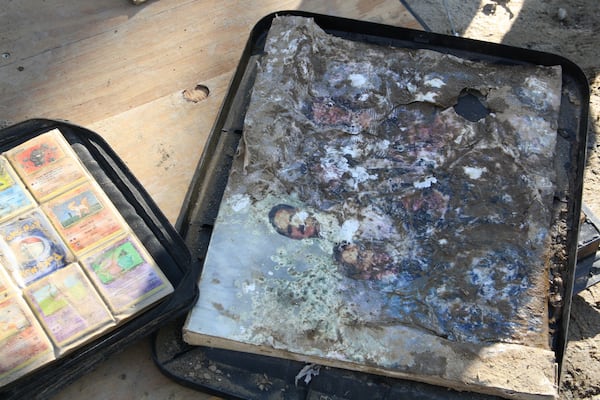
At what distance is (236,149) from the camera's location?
203 centimetres

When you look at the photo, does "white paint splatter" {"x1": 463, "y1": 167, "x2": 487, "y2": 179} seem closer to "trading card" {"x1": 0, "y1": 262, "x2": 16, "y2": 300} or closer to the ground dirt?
the ground dirt

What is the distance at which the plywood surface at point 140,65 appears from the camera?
6.96 feet

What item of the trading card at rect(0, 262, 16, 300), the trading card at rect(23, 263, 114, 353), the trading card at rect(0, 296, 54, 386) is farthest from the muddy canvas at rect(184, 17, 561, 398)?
the trading card at rect(0, 262, 16, 300)

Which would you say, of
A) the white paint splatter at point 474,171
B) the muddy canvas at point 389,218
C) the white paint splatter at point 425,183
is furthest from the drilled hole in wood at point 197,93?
the white paint splatter at point 474,171

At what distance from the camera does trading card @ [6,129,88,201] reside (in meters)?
1.77

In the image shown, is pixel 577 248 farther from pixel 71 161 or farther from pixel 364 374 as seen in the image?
pixel 71 161

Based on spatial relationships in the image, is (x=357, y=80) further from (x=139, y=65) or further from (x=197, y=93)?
(x=139, y=65)

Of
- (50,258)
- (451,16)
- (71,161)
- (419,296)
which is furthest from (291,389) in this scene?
(451,16)

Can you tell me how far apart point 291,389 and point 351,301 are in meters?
0.32

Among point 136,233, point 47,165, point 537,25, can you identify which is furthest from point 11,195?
point 537,25

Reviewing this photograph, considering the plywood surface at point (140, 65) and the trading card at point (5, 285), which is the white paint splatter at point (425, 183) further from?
the trading card at point (5, 285)

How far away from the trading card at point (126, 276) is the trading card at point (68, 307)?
31 millimetres

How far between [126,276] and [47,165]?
0.47 metres

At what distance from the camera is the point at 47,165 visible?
1.79 metres
